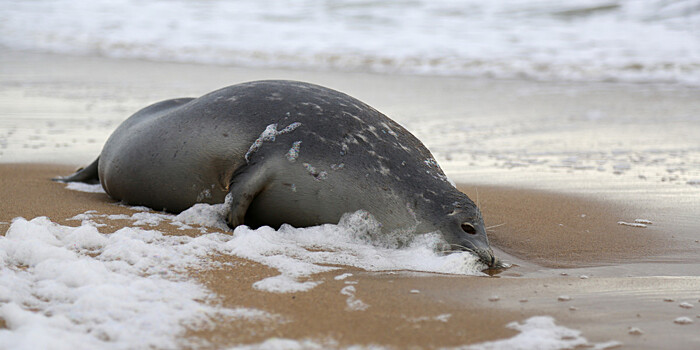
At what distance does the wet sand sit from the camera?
2146 mm

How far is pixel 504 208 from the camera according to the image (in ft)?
14.0

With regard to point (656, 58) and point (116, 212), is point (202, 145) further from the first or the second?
point (656, 58)

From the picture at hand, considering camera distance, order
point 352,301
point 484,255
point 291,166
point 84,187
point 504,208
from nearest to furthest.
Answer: point 352,301 → point 484,255 → point 291,166 → point 504,208 → point 84,187

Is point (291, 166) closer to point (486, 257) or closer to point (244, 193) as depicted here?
point (244, 193)

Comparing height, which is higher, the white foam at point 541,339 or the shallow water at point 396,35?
the shallow water at point 396,35

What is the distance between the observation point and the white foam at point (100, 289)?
6.66 ft

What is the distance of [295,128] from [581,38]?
1146cm

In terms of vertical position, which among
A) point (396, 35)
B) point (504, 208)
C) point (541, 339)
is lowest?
point (541, 339)

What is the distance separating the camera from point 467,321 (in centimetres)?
227

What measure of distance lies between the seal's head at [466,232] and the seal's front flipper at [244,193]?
806 mm

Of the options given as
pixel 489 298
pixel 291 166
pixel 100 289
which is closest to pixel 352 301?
pixel 489 298

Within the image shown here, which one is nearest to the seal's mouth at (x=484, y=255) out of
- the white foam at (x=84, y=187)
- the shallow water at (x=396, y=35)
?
the white foam at (x=84, y=187)

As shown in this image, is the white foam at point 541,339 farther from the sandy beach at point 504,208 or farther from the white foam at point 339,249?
the white foam at point 339,249

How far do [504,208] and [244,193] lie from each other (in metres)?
1.66
